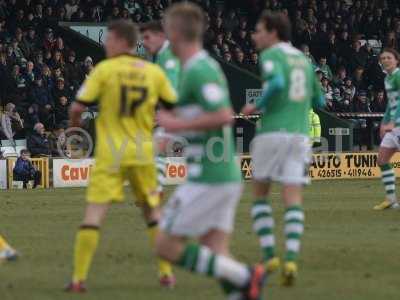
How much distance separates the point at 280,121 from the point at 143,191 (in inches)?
55.3

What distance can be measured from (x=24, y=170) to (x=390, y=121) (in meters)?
12.0

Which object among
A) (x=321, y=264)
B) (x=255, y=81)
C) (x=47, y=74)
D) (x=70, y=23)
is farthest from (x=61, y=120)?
(x=321, y=264)

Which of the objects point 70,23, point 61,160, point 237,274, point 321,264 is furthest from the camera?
point 70,23

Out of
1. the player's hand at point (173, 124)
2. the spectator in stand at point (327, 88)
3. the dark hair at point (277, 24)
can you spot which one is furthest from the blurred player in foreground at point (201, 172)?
the spectator in stand at point (327, 88)

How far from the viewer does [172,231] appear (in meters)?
7.57

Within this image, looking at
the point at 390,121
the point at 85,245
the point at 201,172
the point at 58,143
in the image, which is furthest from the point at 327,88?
the point at 201,172

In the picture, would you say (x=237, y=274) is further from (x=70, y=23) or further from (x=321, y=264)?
(x=70, y=23)

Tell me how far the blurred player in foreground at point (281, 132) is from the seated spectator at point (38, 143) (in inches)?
724

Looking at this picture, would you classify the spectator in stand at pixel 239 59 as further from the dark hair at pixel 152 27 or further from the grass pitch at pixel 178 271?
the dark hair at pixel 152 27

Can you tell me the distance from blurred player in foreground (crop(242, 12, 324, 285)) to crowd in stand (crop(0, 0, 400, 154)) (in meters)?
18.6

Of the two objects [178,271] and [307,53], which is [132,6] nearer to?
[307,53]

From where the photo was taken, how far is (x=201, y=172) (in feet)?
25.1

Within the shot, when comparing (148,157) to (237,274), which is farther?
(148,157)

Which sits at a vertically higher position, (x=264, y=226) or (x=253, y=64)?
(x=253, y=64)
